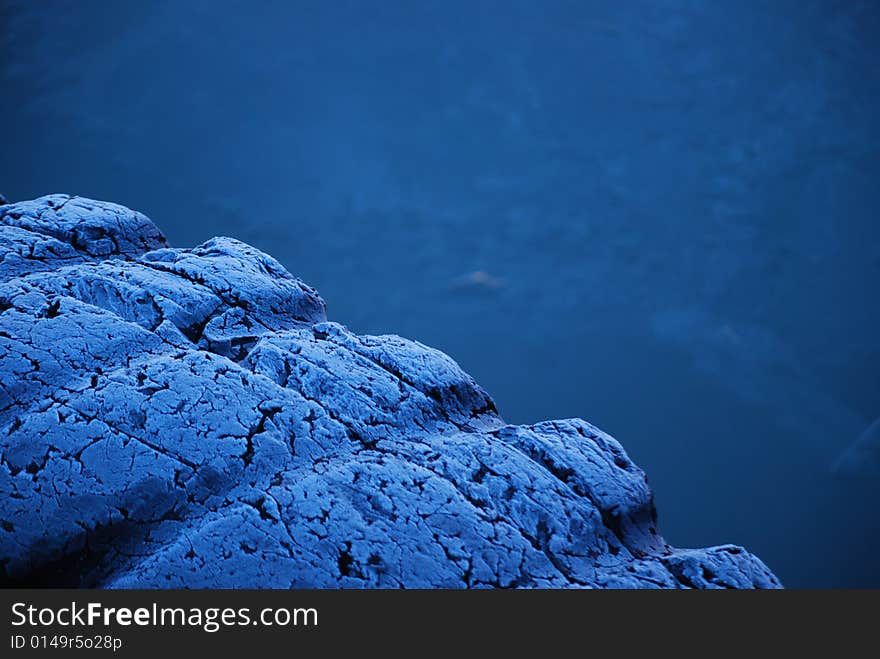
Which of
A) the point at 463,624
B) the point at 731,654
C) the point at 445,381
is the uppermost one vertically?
the point at 445,381

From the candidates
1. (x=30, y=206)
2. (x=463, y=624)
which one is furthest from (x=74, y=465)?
(x=30, y=206)

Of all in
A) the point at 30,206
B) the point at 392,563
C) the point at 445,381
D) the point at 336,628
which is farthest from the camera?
the point at 30,206

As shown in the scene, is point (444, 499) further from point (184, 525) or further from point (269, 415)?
point (184, 525)

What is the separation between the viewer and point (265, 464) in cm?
185

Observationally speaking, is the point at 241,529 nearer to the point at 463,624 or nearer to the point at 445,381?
the point at 463,624

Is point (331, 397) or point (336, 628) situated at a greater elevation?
point (331, 397)

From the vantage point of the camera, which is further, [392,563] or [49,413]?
[49,413]

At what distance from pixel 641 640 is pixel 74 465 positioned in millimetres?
1816

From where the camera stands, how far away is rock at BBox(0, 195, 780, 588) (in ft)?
5.50

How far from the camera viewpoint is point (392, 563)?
1677mm

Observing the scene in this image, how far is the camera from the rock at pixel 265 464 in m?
1.68

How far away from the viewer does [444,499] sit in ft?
6.02

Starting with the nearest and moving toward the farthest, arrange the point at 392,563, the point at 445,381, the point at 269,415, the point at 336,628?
the point at 336,628 → the point at 392,563 → the point at 269,415 → the point at 445,381

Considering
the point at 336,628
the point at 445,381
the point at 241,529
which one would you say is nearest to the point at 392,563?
the point at 336,628
